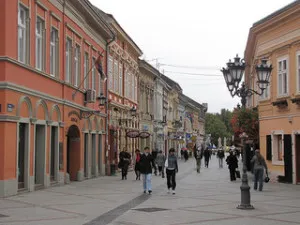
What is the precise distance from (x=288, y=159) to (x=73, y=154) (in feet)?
35.8

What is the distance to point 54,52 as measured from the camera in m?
22.8

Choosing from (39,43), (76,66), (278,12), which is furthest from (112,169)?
(278,12)

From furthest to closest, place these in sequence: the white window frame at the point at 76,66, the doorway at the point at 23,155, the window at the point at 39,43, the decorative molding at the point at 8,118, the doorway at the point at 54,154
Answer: the white window frame at the point at 76,66, the doorway at the point at 54,154, the window at the point at 39,43, the doorway at the point at 23,155, the decorative molding at the point at 8,118

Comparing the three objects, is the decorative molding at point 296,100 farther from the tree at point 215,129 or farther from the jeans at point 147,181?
the tree at point 215,129

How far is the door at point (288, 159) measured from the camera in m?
25.4

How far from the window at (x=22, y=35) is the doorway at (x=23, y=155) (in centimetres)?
249

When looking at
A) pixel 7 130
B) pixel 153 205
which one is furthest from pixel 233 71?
pixel 7 130

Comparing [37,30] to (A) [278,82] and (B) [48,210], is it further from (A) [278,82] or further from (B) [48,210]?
(A) [278,82]

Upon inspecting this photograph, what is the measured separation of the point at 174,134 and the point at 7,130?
5139 cm

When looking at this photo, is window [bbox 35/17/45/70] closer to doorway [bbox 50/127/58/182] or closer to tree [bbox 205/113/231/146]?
doorway [bbox 50/127/58/182]

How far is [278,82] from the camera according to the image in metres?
27.2

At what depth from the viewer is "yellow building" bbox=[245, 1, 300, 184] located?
25.1 metres

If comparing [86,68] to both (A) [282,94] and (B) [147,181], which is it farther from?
(B) [147,181]

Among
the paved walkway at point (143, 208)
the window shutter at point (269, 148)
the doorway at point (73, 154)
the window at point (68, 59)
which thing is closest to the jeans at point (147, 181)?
the paved walkway at point (143, 208)
